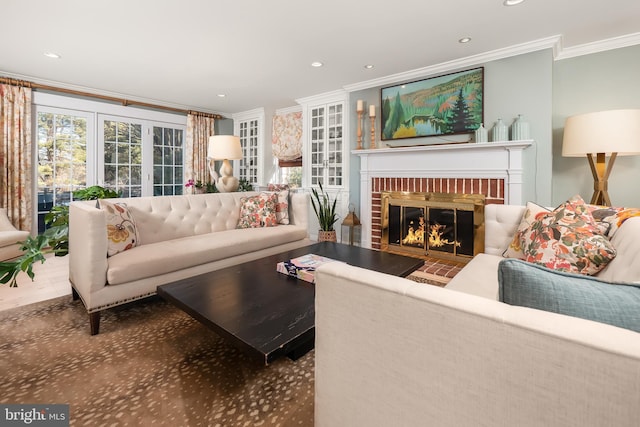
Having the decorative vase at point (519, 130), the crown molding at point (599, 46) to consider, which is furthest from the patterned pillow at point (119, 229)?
the crown molding at point (599, 46)

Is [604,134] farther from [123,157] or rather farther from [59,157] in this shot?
[59,157]

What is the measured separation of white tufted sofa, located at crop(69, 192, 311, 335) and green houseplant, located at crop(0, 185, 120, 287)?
11 cm

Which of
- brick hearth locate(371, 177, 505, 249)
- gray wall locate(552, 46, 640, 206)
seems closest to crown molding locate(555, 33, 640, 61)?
gray wall locate(552, 46, 640, 206)

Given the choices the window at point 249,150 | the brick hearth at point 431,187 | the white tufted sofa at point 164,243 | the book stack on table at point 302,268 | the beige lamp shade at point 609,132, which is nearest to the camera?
the book stack on table at point 302,268

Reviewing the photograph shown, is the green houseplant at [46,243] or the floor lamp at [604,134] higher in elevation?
the floor lamp at [604,134]

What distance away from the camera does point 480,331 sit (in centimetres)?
59

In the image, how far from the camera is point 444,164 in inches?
138

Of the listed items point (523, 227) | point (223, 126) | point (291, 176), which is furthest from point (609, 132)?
point (223, 126)

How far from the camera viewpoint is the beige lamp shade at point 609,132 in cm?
228

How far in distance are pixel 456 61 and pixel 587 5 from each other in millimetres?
1148

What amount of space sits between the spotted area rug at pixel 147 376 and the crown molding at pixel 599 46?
12.1ft

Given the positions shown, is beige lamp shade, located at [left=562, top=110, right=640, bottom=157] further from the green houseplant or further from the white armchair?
the white armchair

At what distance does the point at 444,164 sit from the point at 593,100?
144cm

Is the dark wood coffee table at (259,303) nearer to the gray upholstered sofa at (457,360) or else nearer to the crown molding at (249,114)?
the gray upholstered sofa at (457,360)
